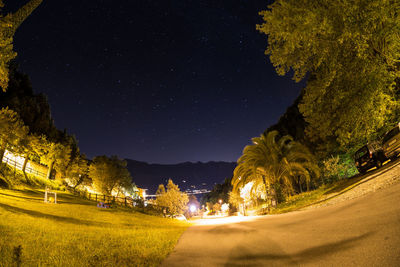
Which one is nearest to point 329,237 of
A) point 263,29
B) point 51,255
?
point 51,255

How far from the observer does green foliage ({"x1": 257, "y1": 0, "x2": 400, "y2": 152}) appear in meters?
9.57

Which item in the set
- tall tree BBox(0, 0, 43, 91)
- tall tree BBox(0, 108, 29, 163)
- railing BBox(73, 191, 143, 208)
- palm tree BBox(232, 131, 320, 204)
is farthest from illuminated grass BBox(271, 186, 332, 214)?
tall tree BBox(0, 108, 29, 163)

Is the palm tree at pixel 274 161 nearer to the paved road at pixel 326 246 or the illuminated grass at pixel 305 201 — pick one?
the illuminated grass at pixel 305 201

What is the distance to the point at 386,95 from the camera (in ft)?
35.4

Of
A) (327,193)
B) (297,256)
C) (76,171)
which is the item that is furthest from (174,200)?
(297,256)

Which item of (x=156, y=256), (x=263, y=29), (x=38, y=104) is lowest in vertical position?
(x=156, y=256)

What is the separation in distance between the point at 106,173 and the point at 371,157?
55.1m

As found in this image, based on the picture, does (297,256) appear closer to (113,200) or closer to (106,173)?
(113,200)

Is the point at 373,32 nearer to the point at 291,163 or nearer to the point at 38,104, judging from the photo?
the point at 291,163

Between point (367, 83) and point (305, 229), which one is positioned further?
point (367, 83)

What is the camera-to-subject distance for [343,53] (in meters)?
11.2

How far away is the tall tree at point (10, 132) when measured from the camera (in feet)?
105

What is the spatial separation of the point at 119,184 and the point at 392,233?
212ft

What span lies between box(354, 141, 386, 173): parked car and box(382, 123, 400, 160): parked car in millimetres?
543
